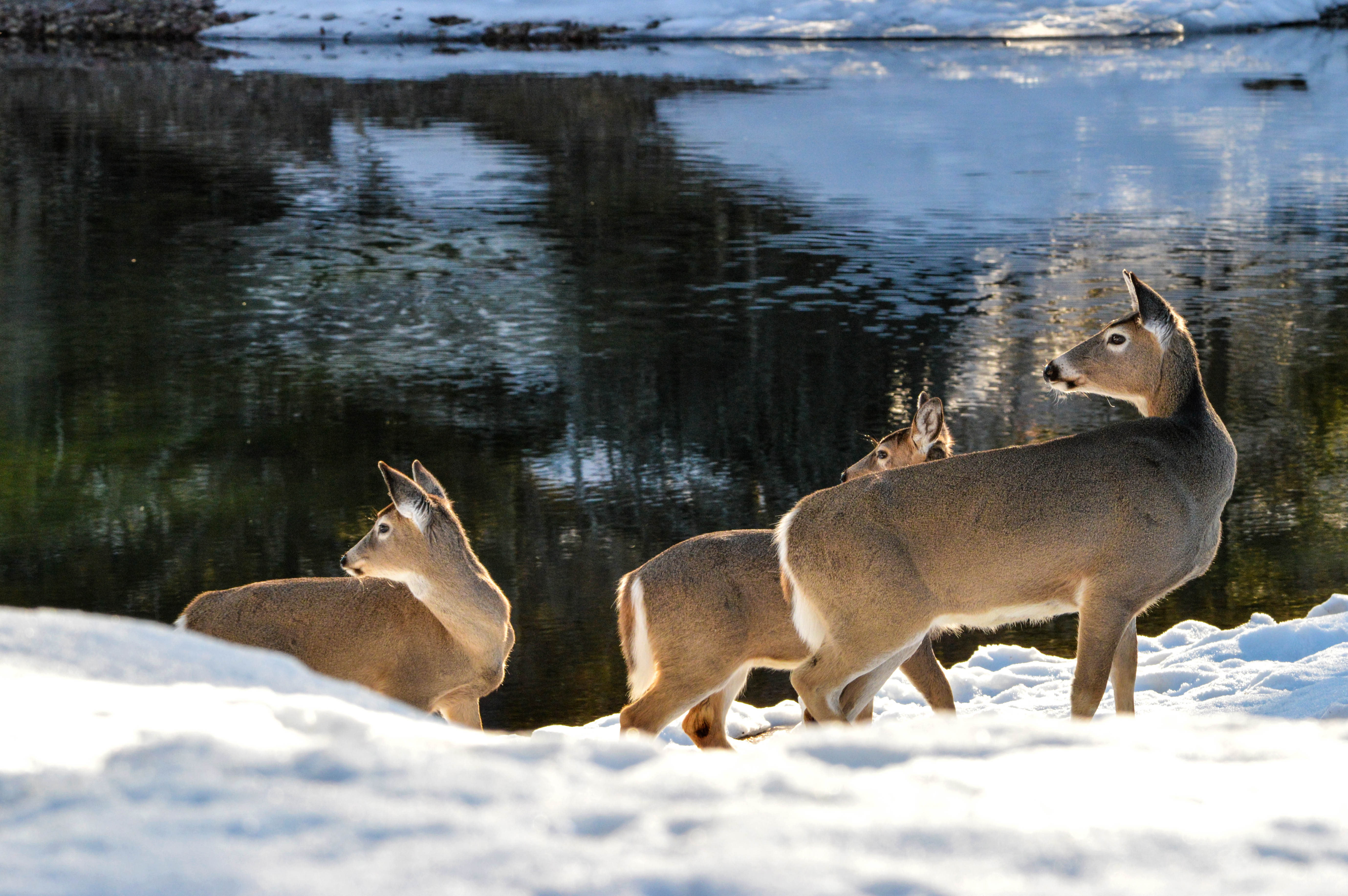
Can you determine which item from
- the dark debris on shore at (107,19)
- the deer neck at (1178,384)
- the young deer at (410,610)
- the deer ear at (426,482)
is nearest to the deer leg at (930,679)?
the deer neck at (1178,384)

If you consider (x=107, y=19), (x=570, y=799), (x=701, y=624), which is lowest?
(x=701, y=624)

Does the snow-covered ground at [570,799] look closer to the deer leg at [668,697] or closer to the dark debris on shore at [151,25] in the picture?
the deer leg at [668,697]

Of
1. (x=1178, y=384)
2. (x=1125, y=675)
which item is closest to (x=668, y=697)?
(x=1125, y=675)

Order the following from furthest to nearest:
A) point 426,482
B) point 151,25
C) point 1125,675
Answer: point 151,25
point 426,482
point 1125,675

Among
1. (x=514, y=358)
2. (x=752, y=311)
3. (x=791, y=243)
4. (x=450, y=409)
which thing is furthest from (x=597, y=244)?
(x=450, y=409)

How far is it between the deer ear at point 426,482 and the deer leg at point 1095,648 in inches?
101

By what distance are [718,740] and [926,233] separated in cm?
1333

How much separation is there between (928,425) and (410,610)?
7.48 feet

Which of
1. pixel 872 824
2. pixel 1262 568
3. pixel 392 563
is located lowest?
pixel 1262 568

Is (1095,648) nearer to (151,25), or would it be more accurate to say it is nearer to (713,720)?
(713,720)

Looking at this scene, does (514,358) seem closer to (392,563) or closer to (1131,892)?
(392,563)

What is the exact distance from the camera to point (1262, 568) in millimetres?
8727

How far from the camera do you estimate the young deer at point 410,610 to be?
597cm

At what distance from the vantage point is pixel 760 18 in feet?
182
